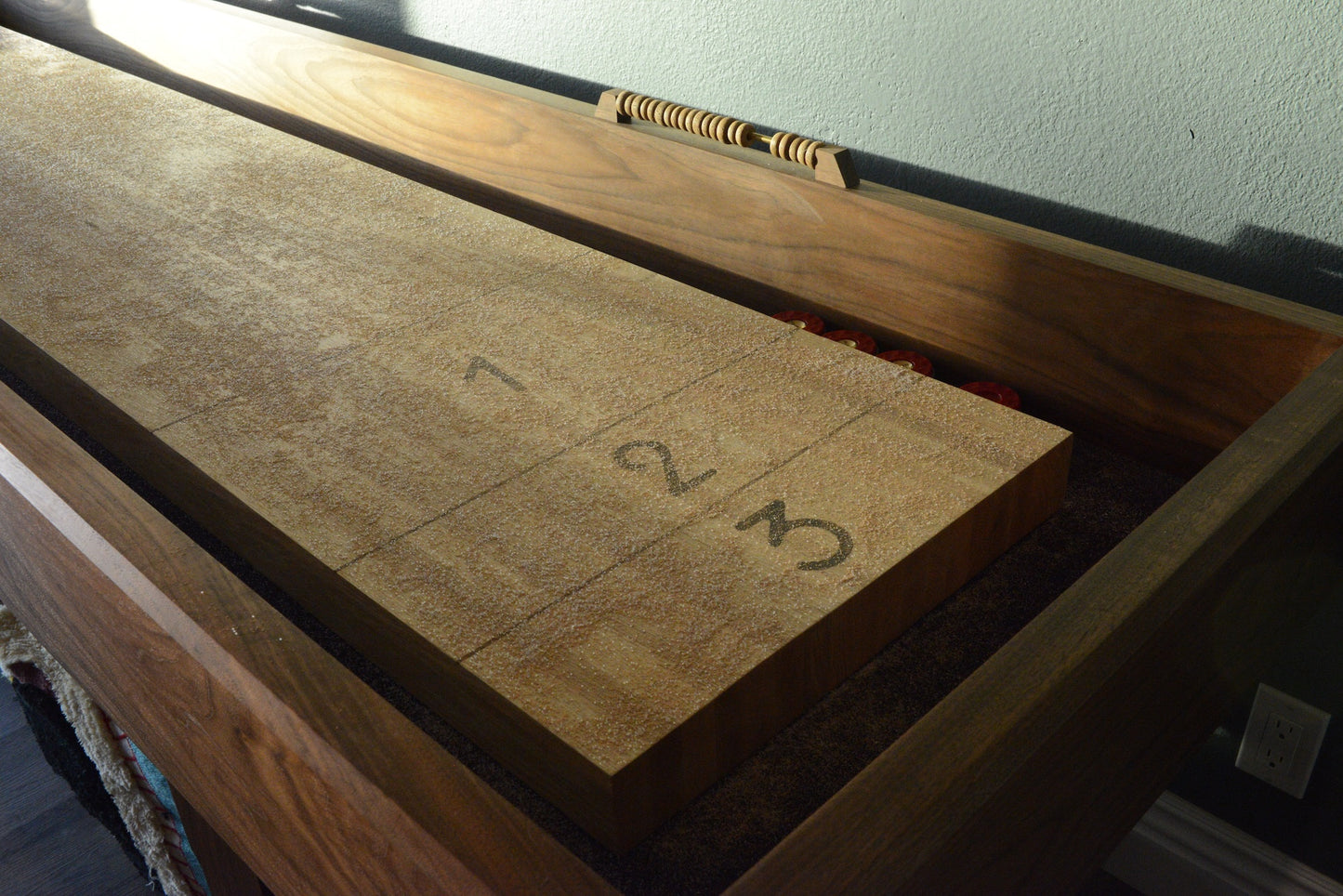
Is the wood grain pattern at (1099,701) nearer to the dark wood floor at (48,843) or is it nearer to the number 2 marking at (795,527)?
the number 2 marking at (795,527)

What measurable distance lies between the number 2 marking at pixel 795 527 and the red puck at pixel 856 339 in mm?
308

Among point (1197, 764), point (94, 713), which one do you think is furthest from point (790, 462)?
point (1197, 764)

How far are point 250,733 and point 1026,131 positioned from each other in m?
0.79

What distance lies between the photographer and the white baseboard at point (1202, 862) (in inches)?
46.9

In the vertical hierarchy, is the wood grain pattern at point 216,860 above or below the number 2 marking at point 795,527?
below

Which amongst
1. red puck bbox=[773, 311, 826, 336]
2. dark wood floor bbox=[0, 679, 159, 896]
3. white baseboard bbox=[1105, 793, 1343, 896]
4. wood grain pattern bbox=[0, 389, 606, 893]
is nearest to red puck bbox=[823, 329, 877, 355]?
red puck bbox=[773, 311, 826, 336]

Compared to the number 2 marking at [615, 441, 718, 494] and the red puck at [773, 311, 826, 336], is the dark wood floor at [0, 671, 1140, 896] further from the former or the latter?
the number 2 marking at [615, 441, 718, 494]

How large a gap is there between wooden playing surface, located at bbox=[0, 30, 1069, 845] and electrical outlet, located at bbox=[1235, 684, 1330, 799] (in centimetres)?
55

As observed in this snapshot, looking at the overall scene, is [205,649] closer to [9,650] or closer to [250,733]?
[250,733]

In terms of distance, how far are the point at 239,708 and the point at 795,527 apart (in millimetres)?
312

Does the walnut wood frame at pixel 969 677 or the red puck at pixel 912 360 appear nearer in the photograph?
the walnut wood frame at pixel 969 677

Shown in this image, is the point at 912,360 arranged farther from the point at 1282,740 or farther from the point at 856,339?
the point at 1282,740

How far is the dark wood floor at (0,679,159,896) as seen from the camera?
141 centimetres

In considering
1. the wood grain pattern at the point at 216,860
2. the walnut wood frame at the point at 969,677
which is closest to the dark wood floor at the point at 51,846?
the wood grain pattern at the point at 216,860
